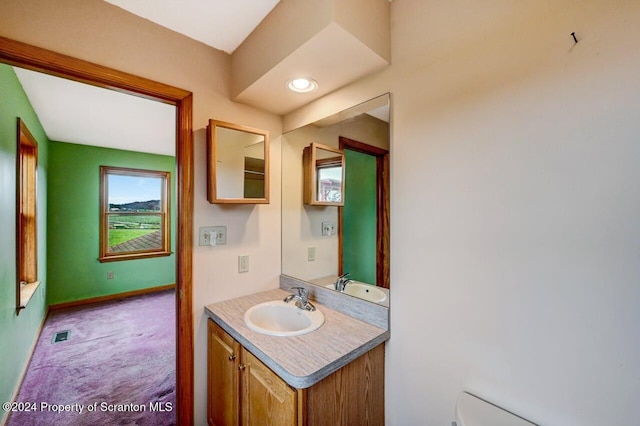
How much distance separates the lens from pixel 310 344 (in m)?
1.14

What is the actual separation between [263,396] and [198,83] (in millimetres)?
1738

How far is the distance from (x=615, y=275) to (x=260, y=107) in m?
1.93

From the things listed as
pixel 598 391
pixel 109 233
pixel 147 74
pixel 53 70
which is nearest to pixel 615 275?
pixel 598 391

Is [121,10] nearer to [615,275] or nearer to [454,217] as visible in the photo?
[454,217]

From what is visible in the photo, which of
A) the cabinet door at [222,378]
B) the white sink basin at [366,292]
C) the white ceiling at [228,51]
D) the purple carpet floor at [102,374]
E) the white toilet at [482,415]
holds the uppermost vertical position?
the white ceiling at [228,51]

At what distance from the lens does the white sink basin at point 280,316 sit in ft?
4.82

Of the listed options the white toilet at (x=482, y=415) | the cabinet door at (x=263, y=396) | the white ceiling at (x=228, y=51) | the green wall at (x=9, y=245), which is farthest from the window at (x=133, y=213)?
the white toilet at (x=482, y=415)

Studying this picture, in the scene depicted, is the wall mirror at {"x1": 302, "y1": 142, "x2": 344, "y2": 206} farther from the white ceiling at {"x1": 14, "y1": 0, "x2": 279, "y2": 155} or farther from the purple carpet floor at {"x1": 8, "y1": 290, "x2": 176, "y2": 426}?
the purple carpet floor at {"x1": 8, "y1": 290, "x2": 176, "y2": 426}

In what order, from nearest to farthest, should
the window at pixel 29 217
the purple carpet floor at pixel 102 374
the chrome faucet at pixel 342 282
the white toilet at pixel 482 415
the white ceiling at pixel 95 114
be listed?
1. the white toilet at pixel 482 415
2. the chrome faucet at pixel 342 282
3. the purple carpet floor at pixel 102 374
4. the white ceiling at pixel 95 114
5. the window at pixel 29 217

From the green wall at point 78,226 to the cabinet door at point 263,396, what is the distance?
10.8 ft

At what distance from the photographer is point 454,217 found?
1.09m

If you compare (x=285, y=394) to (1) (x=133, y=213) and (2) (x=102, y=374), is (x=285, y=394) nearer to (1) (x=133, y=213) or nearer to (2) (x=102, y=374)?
(2) (x=102, y=374)

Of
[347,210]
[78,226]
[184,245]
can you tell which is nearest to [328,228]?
[347,210]

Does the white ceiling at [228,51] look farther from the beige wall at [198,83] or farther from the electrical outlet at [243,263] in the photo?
the electrical outlet at [243,263]
